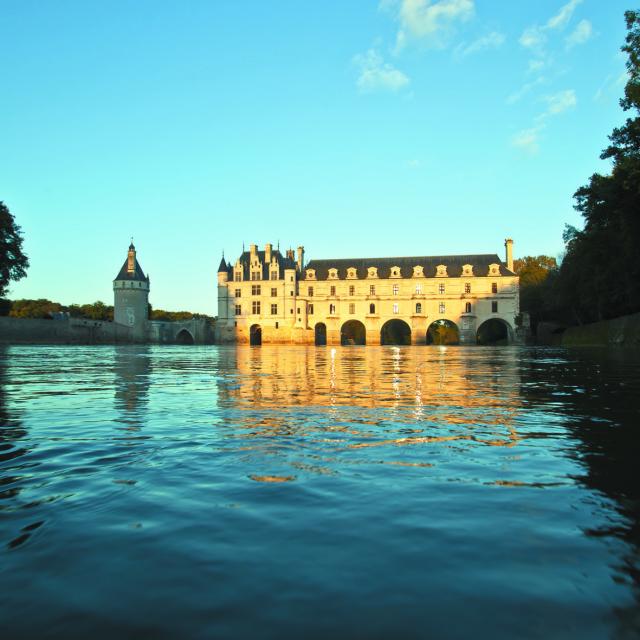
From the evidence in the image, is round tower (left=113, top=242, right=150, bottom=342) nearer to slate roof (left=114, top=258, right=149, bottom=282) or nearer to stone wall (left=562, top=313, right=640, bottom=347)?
slate roof (left=114, top=258, right=149, bottom=282)

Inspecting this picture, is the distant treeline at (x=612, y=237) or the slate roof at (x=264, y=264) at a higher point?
the slate roof at (x=264, y=264)

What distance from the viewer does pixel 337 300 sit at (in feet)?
282

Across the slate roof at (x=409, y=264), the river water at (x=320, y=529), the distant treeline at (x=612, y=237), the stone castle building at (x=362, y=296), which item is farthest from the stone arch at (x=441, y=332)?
the river water at (x=320, y=529)

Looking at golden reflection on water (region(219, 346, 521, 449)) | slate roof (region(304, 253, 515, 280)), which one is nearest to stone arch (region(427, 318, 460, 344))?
slate roof (region(304, 253, 515, 280))

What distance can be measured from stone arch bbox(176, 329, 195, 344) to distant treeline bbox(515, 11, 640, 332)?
54.0m

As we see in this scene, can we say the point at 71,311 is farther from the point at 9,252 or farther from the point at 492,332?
the point at 492,332

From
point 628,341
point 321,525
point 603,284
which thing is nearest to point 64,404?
point 321,525

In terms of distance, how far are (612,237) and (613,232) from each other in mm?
2427

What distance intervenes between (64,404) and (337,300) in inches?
3057

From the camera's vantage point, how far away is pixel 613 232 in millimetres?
36500

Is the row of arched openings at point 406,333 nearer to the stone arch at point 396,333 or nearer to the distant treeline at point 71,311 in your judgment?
the stone arch at point 396,333

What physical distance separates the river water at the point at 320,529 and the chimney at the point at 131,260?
89216mm

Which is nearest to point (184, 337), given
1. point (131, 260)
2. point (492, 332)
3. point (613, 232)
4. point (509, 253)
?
point (131, 260)

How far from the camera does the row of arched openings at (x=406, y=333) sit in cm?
8594
